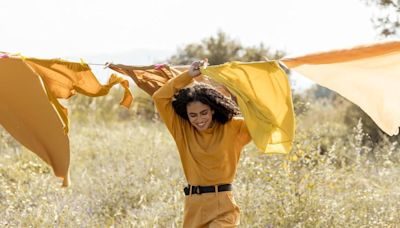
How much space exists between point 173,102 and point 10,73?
96 cm

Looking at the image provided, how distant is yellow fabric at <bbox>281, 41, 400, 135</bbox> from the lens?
16.0ft

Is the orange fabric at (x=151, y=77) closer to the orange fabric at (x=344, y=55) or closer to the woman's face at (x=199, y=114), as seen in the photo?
the woman's face at (x=199, y=114)

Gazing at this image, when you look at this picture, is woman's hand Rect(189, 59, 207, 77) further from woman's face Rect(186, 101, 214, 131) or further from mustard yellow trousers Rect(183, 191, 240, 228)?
mustard yellow trousers Rect(183, 191, 240, 228)

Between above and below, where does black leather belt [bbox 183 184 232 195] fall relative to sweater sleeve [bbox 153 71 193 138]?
below

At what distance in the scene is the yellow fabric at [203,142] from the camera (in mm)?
4914

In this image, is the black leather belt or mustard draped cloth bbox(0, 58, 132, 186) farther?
the black leather belt

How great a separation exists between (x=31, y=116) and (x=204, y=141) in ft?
3.30

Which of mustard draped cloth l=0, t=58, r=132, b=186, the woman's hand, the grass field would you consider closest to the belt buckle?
the woman's hand

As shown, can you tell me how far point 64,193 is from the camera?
24.4 ft

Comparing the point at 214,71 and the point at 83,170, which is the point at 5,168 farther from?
the point at 214,71

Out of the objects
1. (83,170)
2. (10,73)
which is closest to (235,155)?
(10,73)

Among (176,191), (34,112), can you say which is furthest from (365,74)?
(176,191)

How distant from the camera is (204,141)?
16.3 feet

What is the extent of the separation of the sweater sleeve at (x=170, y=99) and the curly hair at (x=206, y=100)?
0.04 meters
